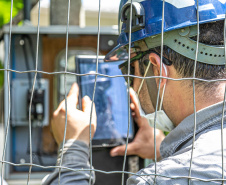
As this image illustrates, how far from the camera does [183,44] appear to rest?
1536 millimetres

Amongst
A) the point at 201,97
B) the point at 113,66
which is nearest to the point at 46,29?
the point at 113,66

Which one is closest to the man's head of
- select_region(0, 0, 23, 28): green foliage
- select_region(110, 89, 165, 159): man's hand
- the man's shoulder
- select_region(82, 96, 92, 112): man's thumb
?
the man's shoulder

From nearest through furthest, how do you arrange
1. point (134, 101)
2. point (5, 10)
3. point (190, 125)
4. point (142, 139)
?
point (190, 125)
point (134, 101)
point (142, 139)
point (5, 10)

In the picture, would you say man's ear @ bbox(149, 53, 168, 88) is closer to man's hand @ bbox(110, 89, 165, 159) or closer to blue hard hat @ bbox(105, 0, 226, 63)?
blue hard hat @ bbox(105, 0, 226, 63)

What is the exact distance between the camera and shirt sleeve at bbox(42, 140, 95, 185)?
5.11 ft

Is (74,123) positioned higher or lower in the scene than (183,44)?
lower

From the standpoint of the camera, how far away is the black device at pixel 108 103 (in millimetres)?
2689

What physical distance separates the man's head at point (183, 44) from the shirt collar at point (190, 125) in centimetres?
5

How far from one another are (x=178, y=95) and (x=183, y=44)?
0.67 feet

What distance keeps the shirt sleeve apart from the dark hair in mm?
510

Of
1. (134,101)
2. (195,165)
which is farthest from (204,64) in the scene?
(134,101)

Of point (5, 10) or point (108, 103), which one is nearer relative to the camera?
point (108, 103)

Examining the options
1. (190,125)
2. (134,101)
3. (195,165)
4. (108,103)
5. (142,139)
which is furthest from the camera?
(108,103)

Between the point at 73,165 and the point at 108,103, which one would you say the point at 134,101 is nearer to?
the point at 108,103
